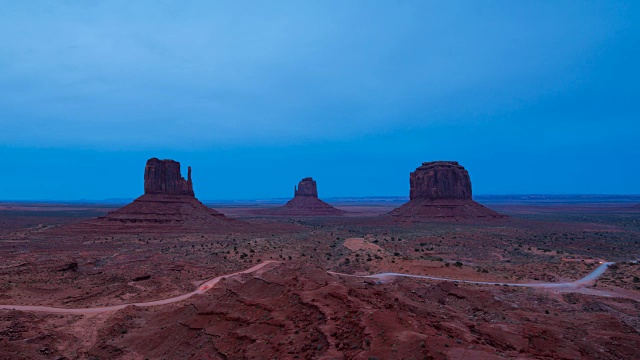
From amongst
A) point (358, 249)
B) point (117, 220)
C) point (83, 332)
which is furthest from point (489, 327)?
point (117, 220)

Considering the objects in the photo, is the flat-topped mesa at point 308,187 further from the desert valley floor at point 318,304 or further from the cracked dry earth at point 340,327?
the cracked dry earth at point 340,327

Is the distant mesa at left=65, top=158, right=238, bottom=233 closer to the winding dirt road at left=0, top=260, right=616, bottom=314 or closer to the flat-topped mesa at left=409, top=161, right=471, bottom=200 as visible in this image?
the winding dirt road at left=0, top=260, right=616, bottom=314

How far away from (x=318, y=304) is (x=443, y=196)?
3613 inches

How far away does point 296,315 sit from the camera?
1814cm

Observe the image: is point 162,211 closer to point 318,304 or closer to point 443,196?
point 318,304

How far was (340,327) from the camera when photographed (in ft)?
52.5

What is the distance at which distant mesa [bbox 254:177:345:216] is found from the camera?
151 m

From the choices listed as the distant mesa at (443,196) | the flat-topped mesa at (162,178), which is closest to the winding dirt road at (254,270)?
the flat-topped mesa at (162,178)

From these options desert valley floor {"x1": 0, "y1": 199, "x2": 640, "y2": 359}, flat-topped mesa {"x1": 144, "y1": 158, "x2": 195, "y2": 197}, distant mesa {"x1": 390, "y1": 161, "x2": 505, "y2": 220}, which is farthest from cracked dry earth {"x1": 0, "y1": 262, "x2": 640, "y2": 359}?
distant mesa {"x1": 390, "y1": 161, "x2": 505, "y2": 220}

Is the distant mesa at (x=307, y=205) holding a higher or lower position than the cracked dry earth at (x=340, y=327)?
higher

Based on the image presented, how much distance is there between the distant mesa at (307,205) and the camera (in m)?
151

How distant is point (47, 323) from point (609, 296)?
37664 mm

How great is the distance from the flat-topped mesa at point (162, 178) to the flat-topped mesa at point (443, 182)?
211 feet

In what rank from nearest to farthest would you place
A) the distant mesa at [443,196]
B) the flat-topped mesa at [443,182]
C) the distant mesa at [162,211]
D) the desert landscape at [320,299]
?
the desert landscape at [320,299], the distant mesa at [162,211], the distant mesa at [443,196], the flat-topped mesa at [443,182]
